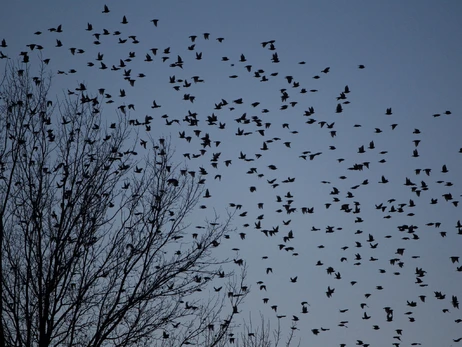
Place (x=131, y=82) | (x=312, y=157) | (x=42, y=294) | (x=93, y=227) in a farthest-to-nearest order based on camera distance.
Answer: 1. (x=312, y=157)
2. (x=131, y=82)
3. (x=93, y=227)
4. (x=42, y=294)

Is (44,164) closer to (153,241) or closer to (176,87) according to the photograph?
(153,241)

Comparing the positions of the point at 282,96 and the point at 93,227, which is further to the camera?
the point at 282,96

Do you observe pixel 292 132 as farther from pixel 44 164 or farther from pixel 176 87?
pixel 44 164

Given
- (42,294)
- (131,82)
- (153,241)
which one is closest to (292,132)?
(131,82)

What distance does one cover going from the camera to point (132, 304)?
38.3 feet

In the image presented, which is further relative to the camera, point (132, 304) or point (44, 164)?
point (44, 164)

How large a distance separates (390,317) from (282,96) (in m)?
7.63

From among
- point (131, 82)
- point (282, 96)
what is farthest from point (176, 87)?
point (282, 96)

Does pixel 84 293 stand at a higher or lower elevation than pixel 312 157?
lower

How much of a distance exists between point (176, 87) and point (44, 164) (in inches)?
208

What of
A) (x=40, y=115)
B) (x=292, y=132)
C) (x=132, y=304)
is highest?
(x=292, y=132)

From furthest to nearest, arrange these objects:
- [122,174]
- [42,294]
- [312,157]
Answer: [312,157], [122,174], [42,294]

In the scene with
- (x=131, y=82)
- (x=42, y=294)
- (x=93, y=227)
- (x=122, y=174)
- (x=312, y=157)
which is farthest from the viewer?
(x=312, y=157)

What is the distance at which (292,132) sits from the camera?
17.1 m
